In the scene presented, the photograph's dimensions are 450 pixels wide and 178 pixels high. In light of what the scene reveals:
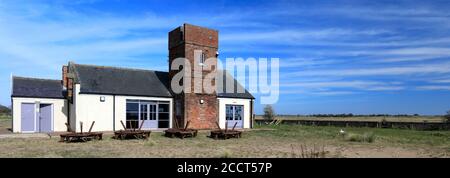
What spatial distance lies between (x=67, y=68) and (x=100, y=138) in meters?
9.01

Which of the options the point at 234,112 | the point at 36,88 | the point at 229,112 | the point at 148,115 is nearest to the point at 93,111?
the point at 148,115

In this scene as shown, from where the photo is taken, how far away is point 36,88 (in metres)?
23.1

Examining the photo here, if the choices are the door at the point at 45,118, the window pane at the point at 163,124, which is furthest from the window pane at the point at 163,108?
the door at the point at 45,118

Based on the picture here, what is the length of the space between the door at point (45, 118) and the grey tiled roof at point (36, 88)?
699 millimetres

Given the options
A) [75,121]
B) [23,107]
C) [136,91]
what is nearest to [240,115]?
[136,91]

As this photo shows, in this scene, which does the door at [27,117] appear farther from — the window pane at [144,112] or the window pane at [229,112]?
the window pane at [229,112]

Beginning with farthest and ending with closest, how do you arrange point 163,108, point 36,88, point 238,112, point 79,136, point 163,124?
point 238,112, point 163,108, point 163,124, point 36,88, point 79,136

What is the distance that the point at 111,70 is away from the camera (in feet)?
79.9

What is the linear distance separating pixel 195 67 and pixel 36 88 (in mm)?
10234

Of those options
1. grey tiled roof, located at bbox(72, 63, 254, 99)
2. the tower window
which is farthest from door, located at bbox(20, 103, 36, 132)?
the tower window

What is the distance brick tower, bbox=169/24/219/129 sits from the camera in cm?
2320

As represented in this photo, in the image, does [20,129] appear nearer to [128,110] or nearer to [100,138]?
[128,110]

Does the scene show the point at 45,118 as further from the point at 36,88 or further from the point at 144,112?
the point at 144,112
